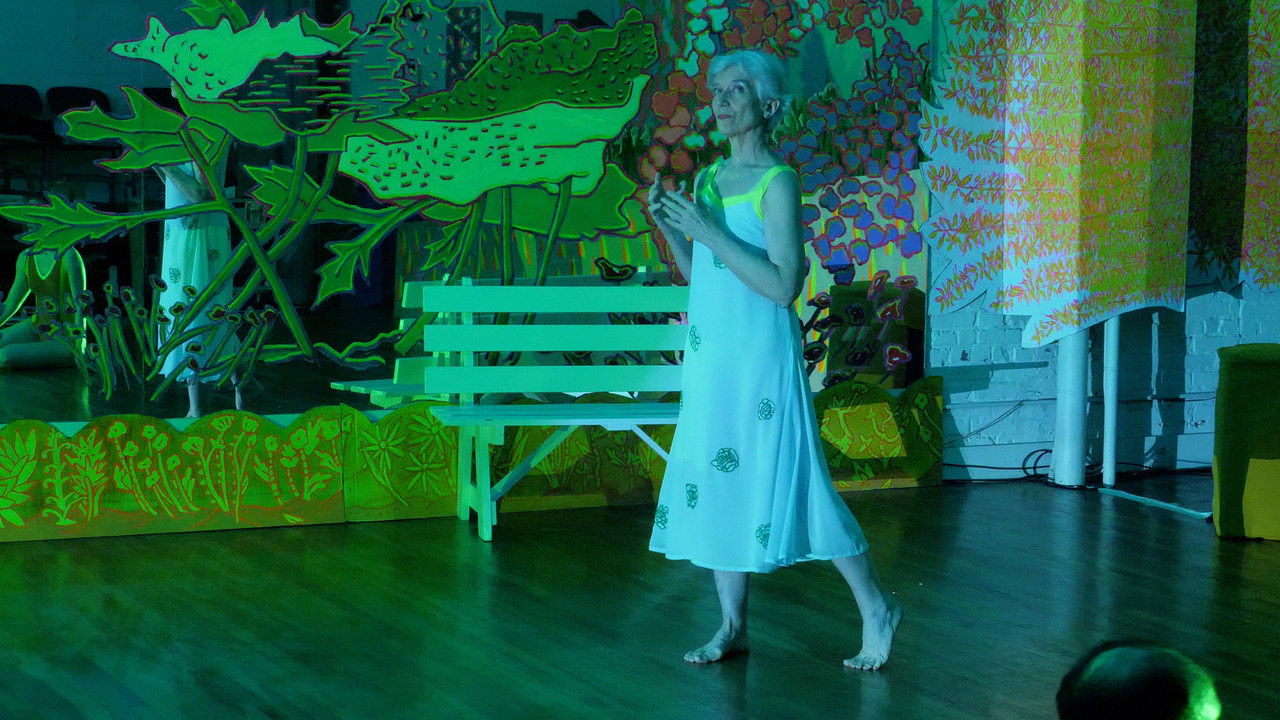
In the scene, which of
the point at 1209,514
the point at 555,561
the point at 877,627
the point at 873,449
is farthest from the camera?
the point at 873,449

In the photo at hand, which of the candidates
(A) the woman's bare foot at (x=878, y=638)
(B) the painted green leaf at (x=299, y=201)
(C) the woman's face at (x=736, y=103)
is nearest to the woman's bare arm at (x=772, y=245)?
(C) the woman's face at (x=736, y=103)

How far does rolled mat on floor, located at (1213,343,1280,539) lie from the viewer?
523cm

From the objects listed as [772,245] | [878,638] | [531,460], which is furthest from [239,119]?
[878,638]

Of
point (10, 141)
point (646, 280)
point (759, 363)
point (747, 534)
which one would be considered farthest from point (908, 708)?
A: point (10, 141)

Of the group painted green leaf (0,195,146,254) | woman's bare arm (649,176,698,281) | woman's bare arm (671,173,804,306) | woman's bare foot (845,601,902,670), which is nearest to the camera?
woman's bare arm (671,173,804,306)

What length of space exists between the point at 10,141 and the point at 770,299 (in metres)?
3.09

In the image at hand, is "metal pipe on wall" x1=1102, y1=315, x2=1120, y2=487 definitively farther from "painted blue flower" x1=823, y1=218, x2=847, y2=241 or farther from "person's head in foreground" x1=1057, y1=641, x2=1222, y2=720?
"person's head in foreground" x1=1057, y1=641, x2=1222, y2=720

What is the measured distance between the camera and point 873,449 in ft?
20.3

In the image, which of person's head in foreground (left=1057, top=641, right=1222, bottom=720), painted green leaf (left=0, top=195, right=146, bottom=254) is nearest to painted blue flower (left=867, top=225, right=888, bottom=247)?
painted green leaf (left=0, top=195, right=146, bottom=254)

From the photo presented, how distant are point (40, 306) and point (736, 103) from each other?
2978 millimetres

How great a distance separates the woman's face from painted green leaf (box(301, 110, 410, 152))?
224cm

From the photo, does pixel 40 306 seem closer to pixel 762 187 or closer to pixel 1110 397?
pixel 762 187

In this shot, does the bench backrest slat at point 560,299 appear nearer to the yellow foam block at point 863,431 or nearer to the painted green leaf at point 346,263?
the painted green leaf at point 346,263

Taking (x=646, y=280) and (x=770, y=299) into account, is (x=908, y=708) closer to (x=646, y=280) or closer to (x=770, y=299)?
(x=770, y=299)
